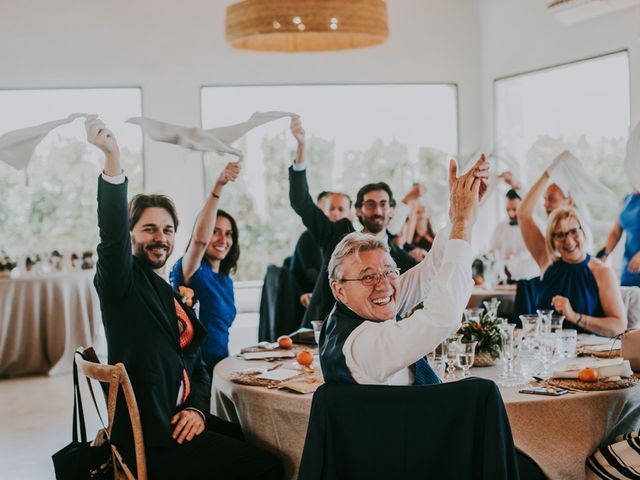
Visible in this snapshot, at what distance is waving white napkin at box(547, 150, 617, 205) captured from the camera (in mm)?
5203

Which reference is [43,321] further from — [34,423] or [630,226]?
[630,226]

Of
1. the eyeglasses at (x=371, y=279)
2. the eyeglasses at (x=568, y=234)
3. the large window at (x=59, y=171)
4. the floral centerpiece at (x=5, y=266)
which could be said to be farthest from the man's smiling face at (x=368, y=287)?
the large window at (x=59, y=171)

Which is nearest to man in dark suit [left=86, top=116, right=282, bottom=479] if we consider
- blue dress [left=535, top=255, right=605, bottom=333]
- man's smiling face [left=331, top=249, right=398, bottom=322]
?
man's smiling face [left=331, top=249, right=398, bottom=322]

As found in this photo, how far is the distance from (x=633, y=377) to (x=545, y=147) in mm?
6096

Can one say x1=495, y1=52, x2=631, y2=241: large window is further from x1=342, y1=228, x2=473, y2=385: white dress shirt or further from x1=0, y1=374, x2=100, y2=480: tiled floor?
x1=342, y1=228, x2=473, y2=385: white dress shirt

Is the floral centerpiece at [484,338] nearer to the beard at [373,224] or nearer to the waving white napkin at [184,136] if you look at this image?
the waving white napkin at [184,136]

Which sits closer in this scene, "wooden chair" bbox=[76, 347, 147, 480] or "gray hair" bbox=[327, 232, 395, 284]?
"gray hair" bbox=[327, 232, 395, 284]

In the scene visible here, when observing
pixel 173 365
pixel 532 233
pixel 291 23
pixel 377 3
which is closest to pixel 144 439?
pixel 173 365

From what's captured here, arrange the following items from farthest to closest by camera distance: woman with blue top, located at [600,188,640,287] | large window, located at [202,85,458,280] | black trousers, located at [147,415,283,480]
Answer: large window, located at [202,85,458,280] → woman with blue top, located at [600,188,640,287] → black trousers, located at [147,415,283,480]

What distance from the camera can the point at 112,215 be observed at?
9.36 feet

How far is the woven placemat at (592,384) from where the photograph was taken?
119 inches

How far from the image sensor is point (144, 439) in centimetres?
295

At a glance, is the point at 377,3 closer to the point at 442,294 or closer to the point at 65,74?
the point at 442,294

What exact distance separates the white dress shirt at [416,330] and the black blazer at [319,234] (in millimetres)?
2192
